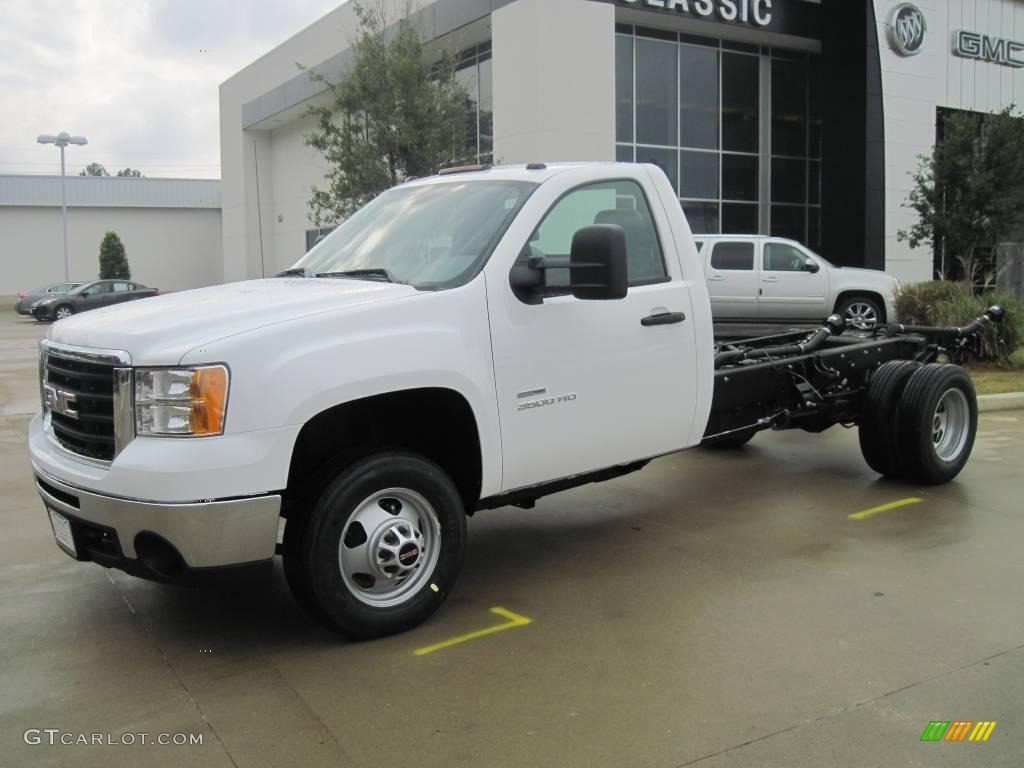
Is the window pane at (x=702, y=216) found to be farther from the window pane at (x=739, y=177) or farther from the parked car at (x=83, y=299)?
the parked car at (x=83, y=299)

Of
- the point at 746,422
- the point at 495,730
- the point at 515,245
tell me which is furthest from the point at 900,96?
the point at 495,730

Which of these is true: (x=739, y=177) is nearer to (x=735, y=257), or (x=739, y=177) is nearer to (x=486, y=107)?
(x=486, y=107)

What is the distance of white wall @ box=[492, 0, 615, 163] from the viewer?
21.3 meters

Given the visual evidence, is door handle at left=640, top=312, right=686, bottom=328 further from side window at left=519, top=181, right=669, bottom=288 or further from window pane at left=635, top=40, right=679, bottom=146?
window pane at left=635, top=40, right=679, bottom=146

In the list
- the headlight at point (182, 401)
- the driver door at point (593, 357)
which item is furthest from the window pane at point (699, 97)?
the headlight at point (182, 401)

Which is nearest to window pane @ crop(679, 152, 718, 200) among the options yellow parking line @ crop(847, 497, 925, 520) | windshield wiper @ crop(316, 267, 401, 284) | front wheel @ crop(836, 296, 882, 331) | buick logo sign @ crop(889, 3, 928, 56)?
buick logo sign @ crop(889, 3, 928, 56)

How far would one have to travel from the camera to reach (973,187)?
22625mm

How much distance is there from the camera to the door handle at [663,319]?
17.2 ft

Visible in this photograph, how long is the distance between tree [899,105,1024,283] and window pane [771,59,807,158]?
4271mm

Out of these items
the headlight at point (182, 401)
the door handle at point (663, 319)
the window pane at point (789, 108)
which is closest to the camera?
the headlight at point (182, 401)

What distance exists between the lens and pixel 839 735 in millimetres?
3484

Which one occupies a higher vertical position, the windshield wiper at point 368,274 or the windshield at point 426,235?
the windshield at point 426,235

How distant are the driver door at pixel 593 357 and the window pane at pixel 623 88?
756 inches

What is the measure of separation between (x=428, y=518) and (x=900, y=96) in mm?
25904
